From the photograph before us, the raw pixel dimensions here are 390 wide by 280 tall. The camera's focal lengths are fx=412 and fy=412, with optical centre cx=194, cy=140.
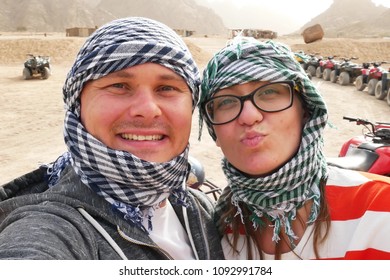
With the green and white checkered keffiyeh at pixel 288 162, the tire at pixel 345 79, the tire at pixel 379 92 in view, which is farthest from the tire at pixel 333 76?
the green and white checkered keffiyeh at pixel 288 162

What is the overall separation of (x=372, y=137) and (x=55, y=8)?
3262 inches

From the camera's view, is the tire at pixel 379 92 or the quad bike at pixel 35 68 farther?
the quad bike at pixel 35 68

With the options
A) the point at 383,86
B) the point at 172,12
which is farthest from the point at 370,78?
the point at 172,12

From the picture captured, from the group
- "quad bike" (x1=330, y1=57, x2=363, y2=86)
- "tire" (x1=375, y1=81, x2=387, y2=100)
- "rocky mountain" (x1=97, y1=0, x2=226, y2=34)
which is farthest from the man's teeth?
"rocky mountain" (x1=97, y1=0, x2=226, y2=34)

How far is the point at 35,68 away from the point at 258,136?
1383 cm

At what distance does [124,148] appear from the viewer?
139cm

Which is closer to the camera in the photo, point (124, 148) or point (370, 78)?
point (124, 148)

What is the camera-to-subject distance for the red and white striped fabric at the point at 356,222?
1409 mm

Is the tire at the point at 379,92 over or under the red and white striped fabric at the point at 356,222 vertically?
under

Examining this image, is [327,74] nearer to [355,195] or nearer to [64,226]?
[355,195]

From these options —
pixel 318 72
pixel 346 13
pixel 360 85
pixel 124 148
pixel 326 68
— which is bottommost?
pixel 318 72

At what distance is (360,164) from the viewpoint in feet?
10.7

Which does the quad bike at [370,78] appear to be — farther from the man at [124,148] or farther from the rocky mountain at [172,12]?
the rocky mountain at [172,12]

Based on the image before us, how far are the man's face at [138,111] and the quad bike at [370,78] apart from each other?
10.5 metres
